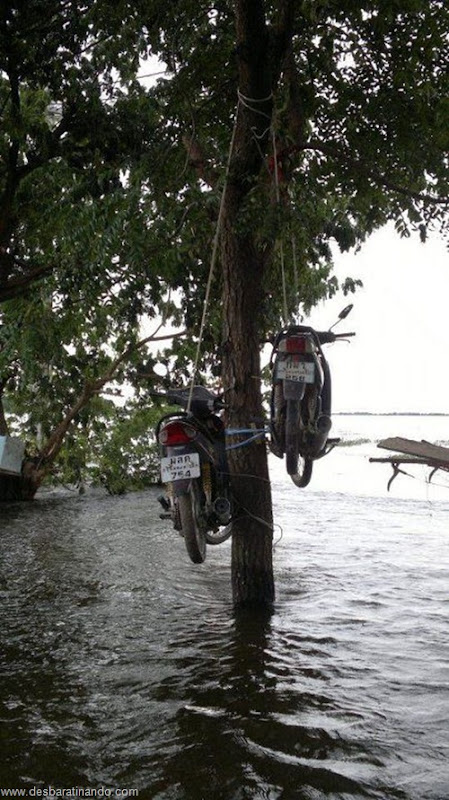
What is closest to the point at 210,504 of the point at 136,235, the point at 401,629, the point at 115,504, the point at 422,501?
the point at 401,629

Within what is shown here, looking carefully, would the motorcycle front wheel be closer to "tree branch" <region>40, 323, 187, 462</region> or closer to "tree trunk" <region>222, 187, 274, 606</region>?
"tree trunk" <region>222, 187, 274, 606</region>

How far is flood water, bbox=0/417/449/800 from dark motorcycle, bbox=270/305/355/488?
5.05 feet

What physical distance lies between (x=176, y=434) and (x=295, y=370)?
0.99 meters

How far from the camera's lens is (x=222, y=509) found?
540 centimetres

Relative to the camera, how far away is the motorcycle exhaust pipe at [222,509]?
537 centimetres

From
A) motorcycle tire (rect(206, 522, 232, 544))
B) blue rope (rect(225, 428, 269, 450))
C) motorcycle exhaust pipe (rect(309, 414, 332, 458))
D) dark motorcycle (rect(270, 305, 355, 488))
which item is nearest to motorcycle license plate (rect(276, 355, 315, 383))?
dark motorcycle (rect(270, 305, 355, 488))

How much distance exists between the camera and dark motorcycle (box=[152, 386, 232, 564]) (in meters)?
4.96

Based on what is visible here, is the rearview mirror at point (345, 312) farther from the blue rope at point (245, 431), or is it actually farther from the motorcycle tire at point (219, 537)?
the motorcycle tire at point (219, 537)

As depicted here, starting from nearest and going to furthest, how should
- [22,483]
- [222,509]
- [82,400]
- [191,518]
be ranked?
[191,518]
[222,509]
[82,400]
[22,483]

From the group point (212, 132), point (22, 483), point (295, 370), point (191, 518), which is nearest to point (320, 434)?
point (295, 370)

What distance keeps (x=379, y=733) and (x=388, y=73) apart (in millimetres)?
5528

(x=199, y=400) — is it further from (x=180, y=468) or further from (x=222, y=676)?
(x=222, y=676)

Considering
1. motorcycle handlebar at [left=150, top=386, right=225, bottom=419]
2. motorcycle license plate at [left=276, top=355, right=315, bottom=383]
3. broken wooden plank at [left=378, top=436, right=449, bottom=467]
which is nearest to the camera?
motorcycle license plate at [left=276, top=355, right=315, bottom=383]

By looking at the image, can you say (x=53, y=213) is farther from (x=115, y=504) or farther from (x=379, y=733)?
(x=379, y=733)
